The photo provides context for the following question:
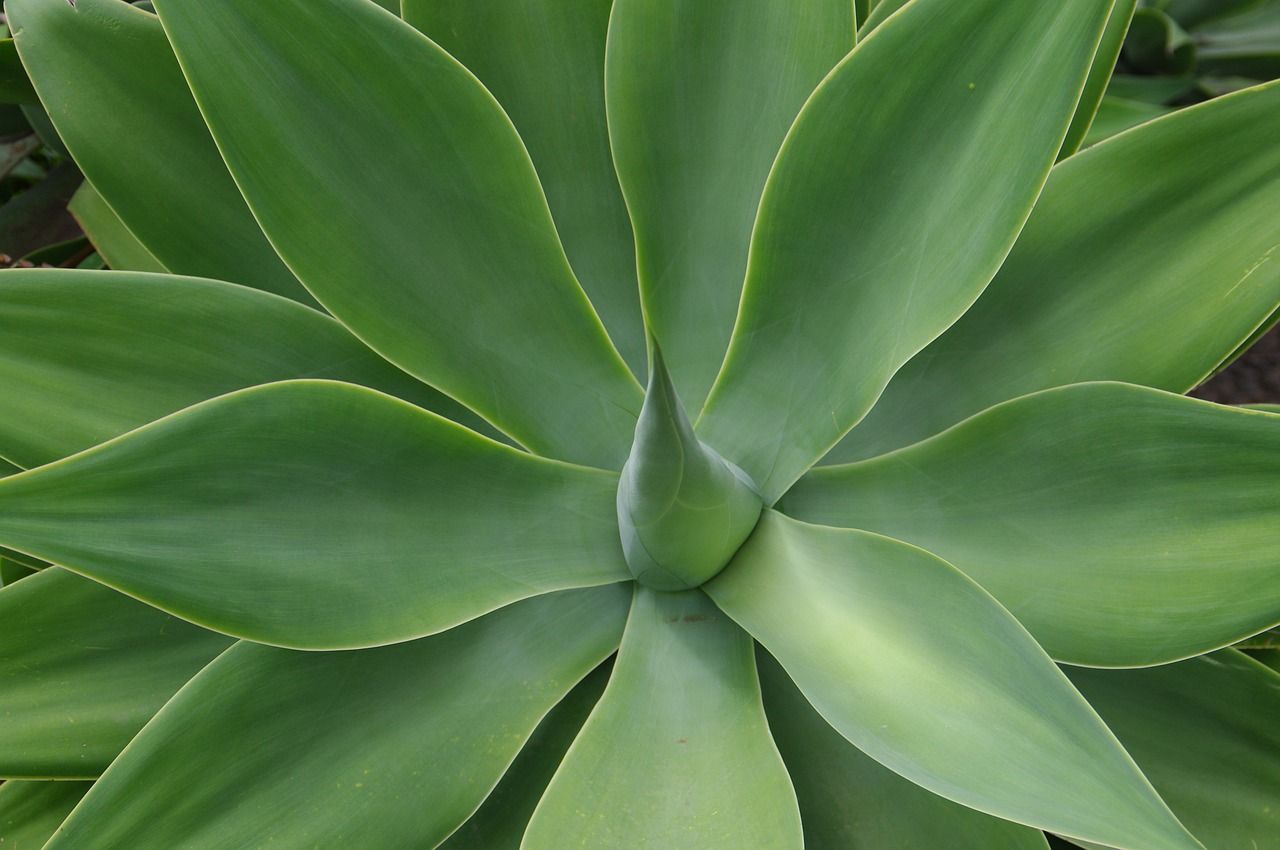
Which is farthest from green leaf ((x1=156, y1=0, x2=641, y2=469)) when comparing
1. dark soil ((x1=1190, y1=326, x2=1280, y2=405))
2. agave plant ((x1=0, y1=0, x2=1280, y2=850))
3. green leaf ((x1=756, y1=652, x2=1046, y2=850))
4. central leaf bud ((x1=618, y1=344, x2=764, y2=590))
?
dark soil ((x1=1190, y1=326, x2=1280, y2=405))

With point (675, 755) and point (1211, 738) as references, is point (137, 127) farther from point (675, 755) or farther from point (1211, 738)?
point (1211, 738)

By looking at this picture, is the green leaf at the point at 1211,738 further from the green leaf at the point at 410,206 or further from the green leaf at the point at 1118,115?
the green leaf at the point at 1118,115

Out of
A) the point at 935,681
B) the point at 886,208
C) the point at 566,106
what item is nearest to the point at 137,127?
the point at 566,106

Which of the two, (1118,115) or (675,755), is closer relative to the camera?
(675,755)

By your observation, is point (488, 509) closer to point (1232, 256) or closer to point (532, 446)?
point (532, 446)

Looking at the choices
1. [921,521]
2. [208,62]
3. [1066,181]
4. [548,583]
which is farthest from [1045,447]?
[208,62]

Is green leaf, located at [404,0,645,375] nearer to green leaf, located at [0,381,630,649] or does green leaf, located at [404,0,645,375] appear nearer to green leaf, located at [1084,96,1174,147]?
green leaf, located at [0,381,630,649]
